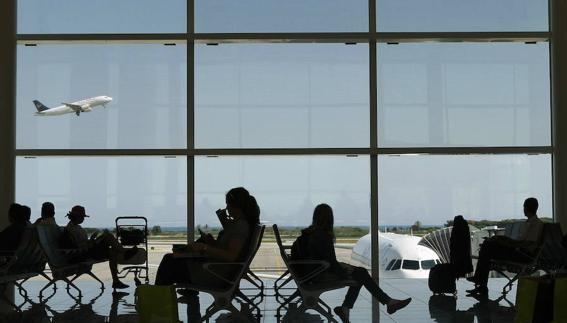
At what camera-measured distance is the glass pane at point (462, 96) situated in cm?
1020

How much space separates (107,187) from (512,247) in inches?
198

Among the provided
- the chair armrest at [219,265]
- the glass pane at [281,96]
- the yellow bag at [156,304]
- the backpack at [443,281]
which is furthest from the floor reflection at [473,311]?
the glass pane at [281,96]

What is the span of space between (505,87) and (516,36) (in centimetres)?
65

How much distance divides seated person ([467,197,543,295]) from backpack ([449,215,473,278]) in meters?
0.20

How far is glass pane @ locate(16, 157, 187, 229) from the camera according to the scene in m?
10.1

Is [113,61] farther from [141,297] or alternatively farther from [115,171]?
[141,297]

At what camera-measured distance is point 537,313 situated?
508cm

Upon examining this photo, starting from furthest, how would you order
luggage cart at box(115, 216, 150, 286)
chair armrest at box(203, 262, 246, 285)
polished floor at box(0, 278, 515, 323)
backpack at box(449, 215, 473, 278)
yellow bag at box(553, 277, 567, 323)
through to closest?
luggage cart at box(115, 216, 150, 286), backpack at box(449, 215, 473, 278), polished floor at box(0, 278, 515, 323), chair armrest at box(203, 262, 246, 285), yellow bag at box(553, 277, 567, 323)

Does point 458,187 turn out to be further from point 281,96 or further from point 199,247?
point 199,247

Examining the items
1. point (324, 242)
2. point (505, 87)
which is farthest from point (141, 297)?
point (505, 87)

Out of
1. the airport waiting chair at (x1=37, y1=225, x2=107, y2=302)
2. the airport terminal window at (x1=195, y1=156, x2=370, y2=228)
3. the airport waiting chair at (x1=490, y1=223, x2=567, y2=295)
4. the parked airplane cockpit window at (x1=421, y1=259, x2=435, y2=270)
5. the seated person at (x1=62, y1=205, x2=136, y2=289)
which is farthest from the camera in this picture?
the parked airplane cockpit window at (x1=421, y1=259, x2=435, y2=270)

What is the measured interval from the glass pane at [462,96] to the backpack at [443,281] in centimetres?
242

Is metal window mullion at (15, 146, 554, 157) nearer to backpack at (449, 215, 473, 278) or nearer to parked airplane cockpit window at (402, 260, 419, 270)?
parked airplane cockpit window at (402, 260, 419, 270)

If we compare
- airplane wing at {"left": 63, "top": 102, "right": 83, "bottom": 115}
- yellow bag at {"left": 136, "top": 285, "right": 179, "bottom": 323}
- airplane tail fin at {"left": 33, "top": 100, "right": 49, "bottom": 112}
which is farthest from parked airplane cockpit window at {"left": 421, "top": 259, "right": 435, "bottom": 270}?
yellow bag at {"left": 136, "top": 285, "right": 179, "bottom": 323}
